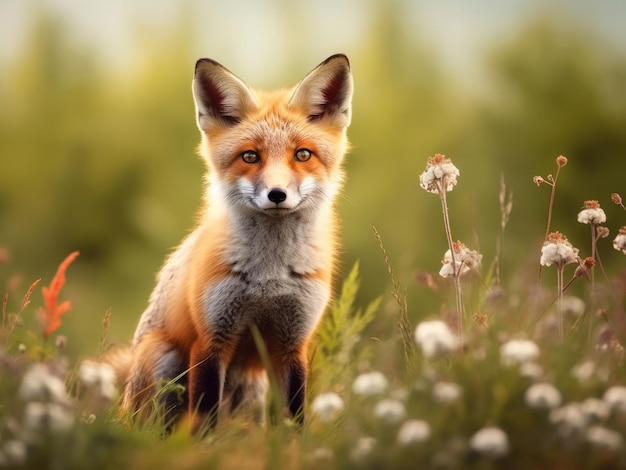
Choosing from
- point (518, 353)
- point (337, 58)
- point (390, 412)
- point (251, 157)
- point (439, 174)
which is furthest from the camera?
point (337, 58)

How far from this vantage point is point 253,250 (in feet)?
13.0

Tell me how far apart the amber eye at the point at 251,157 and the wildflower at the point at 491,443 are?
1969 mm

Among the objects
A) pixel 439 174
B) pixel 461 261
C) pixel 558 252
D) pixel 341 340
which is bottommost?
pixel 341 340

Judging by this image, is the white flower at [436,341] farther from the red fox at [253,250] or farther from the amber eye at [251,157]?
the amber eye at [251,157]

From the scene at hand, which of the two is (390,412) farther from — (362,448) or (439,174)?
(439,174)

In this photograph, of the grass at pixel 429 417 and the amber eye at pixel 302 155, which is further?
the amber eye at pixel 302 155

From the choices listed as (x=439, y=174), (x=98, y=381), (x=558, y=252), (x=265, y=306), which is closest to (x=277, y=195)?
(x=265, y=306)

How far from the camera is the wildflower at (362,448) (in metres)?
2.46

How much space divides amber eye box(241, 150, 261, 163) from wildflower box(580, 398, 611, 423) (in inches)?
80.5

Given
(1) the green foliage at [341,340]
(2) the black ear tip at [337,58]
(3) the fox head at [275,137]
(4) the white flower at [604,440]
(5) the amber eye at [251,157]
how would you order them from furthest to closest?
(1) the green foliage at [341,340], (2) the black ear tip at [337,58], (5) the amber eye at [251,157], (3) the fox head at [275,137], (4) the white flower at [604,440]

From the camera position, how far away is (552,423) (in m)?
2.45

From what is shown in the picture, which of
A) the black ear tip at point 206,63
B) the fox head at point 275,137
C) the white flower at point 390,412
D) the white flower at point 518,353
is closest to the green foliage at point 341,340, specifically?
the fox head at point 275,137

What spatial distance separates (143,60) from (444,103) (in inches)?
324

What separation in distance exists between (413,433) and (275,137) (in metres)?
1.97
